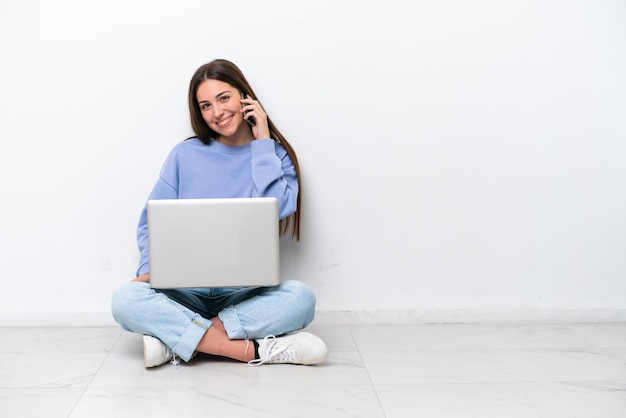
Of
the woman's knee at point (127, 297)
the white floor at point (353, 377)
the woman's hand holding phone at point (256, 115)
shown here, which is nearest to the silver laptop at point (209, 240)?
the woman's knee at point (127, 297)

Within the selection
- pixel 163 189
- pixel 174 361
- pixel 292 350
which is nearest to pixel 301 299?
pixel 292 350

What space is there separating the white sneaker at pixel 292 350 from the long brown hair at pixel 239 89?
391 mm

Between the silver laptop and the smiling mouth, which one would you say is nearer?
the silver laptop

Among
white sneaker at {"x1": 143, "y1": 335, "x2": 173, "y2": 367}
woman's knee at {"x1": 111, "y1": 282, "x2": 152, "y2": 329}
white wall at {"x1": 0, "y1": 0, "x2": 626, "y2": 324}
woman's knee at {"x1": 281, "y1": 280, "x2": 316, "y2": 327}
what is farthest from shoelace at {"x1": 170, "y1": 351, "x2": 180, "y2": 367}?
white wall at {"x1": 0, "y1": 0, "x2": 626, "y2": 324}

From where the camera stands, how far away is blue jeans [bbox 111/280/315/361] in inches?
72.2

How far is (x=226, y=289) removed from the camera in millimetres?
2031

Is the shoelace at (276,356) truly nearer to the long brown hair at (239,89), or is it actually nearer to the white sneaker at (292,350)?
the white sneaker at (292,350)

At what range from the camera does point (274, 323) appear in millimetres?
1873

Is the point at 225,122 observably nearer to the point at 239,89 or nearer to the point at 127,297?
the point at 239,89

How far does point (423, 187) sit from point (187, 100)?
2.31 feet

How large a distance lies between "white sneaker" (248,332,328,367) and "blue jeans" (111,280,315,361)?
0.11 ft

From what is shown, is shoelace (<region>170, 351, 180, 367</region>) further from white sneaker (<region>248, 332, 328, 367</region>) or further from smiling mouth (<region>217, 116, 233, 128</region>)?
smiling mouth (<region>217, 116, 233, 128</region>)

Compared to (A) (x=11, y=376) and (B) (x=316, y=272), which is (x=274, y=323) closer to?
(B) (x=316, y=272)

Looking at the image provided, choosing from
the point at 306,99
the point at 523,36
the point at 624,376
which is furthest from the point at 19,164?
the point at 624,376
